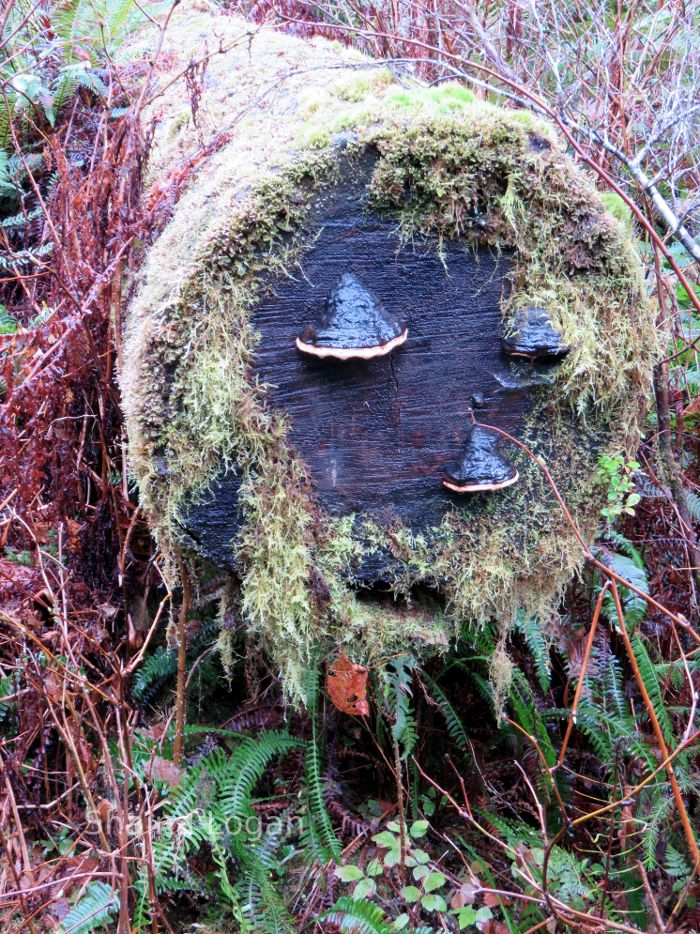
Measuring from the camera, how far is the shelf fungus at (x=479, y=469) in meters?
2.32

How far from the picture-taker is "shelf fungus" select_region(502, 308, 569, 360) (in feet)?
7.46

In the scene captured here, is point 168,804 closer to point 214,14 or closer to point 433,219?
point 433,219

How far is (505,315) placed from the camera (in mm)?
2297

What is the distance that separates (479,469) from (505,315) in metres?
0.54

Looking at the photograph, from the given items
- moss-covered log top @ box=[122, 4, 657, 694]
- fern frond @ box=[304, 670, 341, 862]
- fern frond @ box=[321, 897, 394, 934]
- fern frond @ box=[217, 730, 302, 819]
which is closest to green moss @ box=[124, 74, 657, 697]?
moss-covered log top @ box=[122, 4, 657, 694]

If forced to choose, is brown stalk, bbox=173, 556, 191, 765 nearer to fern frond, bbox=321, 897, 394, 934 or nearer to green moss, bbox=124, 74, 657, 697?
green moss, bbox=124, 74, 657, 697

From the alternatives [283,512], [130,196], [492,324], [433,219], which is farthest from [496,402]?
[130,196]

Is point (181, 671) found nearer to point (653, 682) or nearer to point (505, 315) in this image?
point (505, 315)

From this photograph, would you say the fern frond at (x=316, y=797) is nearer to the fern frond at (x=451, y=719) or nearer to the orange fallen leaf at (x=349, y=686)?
the orange fallen leaf at (x=349, y=686)

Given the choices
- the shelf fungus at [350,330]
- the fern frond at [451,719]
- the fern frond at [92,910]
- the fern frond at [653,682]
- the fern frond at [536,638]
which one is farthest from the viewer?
the fern frond at [451,719]

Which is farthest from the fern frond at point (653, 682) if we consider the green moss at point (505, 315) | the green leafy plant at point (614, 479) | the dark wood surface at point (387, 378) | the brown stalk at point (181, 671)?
the brown stalk at point (181, 671)

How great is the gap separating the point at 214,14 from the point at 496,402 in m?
3.92

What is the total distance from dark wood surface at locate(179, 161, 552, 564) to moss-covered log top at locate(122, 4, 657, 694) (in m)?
0.03

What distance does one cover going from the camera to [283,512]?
228 centimetres
